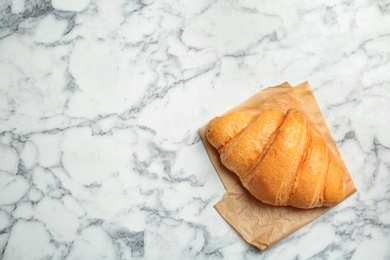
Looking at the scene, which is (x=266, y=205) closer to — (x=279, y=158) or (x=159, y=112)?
(x=279, y=158)

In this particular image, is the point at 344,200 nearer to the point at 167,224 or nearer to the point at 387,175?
the point at 387,175

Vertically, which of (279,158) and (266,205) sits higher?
(279,158)

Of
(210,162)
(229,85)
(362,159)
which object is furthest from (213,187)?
(362,159)

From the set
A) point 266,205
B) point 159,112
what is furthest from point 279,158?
point 159,112
